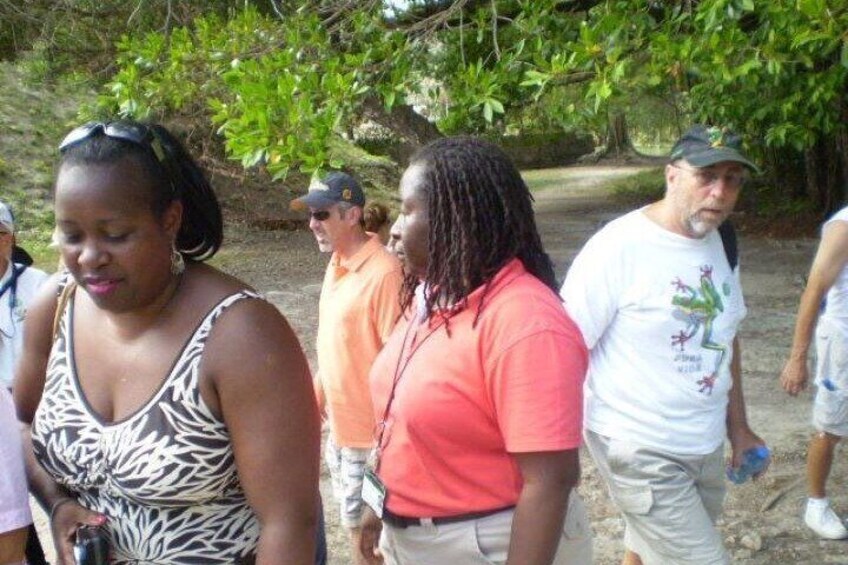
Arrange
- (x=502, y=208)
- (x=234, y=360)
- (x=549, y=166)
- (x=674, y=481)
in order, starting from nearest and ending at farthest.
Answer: (x=234, y=360) → (x=502, y=208) → (x=674, y=481) → (x=549, y=166)

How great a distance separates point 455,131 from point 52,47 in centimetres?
539

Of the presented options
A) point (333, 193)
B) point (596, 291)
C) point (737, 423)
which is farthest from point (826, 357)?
point (333, 193)

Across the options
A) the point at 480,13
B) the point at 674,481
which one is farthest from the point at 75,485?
the point at 480,13

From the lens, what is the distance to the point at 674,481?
3.14 meters

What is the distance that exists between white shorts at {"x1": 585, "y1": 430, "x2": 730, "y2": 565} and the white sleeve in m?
0.39

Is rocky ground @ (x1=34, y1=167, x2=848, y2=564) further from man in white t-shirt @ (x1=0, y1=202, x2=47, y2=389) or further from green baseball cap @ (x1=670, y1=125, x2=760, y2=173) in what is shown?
green baseball cap @ (x1=670, y1=125, x2=760, y2=173)

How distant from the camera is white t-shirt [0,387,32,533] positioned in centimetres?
198

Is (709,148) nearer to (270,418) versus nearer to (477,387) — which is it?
(477,387)

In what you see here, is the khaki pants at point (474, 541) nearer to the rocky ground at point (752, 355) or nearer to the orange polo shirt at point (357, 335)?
the orange polo shirt at point (357, 335)

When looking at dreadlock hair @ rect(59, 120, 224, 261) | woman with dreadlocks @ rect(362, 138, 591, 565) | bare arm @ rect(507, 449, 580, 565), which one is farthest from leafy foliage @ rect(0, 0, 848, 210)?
bare arm @ rect(507, 449, 580, 565)

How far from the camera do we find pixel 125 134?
1847mm

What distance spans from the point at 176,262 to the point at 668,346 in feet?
5.81

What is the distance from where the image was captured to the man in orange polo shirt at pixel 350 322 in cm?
379

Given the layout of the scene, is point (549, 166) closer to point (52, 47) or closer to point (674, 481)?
point (52, 47)
